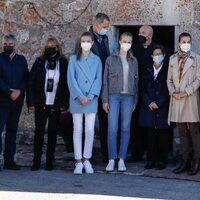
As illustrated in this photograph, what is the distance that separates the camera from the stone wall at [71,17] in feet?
26.4

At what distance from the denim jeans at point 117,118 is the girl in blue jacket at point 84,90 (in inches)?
9.6

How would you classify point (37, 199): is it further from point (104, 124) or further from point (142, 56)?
point (142, 56)

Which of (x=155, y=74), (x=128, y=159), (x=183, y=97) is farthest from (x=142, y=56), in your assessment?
(x=128, y=159)

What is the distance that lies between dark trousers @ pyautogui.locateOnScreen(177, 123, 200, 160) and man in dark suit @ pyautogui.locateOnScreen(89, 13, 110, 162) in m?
1.09

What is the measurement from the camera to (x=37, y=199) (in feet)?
19.3

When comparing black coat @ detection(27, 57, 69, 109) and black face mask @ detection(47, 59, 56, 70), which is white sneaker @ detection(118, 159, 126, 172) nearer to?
black coat @ detection(27, 57, 69, 109)

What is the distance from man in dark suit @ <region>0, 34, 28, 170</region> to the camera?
7.12m

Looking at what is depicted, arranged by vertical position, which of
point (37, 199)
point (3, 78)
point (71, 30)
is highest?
point (71, 30)

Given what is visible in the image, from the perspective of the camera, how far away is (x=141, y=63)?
7.54 meters

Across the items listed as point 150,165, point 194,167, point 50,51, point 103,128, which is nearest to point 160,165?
point 150,165

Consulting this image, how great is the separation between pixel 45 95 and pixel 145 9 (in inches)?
82.2

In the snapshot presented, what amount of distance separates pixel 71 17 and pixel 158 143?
8.09 ft

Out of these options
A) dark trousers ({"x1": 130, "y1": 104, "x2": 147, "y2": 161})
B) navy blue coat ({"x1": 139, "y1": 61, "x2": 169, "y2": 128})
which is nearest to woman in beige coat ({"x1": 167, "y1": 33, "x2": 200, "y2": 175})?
navy blue coat ({"x1": 139, "y1": 61, "x2": 169, "y2": 128})

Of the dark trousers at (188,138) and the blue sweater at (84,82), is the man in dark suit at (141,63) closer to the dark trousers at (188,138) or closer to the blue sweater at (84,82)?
the blue sweater at (84,82)
